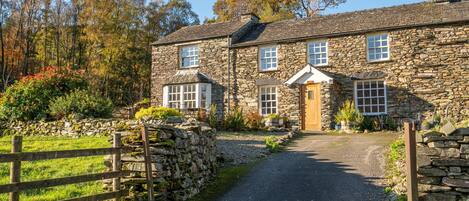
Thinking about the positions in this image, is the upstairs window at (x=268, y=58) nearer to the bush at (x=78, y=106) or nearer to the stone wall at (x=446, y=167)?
the bush at (x=78, y=106)

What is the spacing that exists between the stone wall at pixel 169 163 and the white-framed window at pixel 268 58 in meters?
13.9

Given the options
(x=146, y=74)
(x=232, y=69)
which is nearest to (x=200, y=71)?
(x=232, y=69)

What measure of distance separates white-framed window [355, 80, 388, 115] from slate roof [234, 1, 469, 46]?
262 centimetres

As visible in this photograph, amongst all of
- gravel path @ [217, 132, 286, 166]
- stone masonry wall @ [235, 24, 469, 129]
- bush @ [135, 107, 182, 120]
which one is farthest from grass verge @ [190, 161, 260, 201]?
stone masonry wall @ [235, 24, 469, 129]

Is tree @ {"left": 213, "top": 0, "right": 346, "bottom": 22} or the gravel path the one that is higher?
tree @ {"left": 213, "top": 0, "right": 346, "bottom": 22}

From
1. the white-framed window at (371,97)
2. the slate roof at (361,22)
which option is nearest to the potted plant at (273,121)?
the white-framed window at (371,97)

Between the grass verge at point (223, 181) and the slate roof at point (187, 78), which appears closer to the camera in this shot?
the grass verge at point (223, 181)

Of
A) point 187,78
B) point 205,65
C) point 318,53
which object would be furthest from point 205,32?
point 318,53

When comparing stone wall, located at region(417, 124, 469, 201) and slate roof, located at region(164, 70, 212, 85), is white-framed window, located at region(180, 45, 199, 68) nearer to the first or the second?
slate roof, located at region(164, 70, 212, 85)

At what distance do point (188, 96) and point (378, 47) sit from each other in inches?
413

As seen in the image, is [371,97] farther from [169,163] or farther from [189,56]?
[169,163]

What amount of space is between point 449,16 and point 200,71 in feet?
43.1

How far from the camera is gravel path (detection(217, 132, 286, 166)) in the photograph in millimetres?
12461

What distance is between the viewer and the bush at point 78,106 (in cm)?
1731
